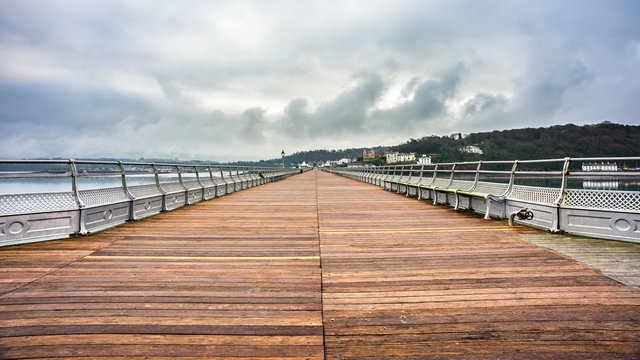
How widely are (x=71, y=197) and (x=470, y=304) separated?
7.40 metres

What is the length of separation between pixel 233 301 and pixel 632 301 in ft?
13.6

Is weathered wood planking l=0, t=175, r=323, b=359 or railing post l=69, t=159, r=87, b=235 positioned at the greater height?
railing post l=69, t=159, r=87, b=235

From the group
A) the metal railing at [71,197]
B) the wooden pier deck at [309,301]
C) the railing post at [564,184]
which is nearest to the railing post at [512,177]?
the railing post at [564,184]

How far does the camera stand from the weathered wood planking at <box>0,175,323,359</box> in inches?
97.8

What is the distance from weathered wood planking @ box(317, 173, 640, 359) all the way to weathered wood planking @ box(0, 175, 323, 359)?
395mm

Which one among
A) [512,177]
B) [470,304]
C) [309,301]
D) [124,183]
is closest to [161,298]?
[309,301]

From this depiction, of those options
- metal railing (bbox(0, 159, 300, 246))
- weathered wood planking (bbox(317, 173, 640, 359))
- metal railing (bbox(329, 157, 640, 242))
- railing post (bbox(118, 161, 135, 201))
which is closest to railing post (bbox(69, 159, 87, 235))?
metal railing (bbox(0, 159, 300, 246))

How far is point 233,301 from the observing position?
328 cm

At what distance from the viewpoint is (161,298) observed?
335 cm

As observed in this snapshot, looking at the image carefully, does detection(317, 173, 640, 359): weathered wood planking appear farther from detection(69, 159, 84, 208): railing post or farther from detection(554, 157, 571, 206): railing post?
detection(69, 159, 84, 208): railing post

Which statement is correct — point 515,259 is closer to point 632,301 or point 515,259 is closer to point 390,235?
point 632,301

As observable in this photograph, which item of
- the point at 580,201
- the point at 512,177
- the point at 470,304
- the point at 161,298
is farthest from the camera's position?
the point at 512,177

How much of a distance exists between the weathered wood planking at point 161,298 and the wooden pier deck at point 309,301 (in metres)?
0.02

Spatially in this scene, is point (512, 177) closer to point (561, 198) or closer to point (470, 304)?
point (561, 198)
